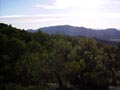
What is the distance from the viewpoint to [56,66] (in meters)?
51.1

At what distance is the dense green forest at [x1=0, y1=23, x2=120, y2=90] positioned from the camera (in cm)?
4544

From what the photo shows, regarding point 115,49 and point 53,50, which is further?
point 115,49

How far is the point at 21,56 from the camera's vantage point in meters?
48.0

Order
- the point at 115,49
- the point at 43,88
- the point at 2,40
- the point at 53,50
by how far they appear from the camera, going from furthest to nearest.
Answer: the point at 115,49, the point at 53,50, the point at 2,40, the point at 43,88

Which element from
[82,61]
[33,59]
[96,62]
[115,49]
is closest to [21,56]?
[33,59]

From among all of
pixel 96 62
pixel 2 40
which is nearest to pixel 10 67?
pixel 2 40

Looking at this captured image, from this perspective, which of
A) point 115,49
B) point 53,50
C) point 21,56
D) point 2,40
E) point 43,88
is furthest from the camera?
point 115,49

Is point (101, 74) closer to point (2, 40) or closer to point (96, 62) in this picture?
point (96, 62)

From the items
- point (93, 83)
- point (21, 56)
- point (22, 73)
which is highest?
point (21, 56)

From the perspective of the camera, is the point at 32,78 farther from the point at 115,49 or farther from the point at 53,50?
the point at 115,49

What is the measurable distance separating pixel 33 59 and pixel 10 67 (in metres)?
4.53

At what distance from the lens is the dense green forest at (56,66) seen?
45.4m

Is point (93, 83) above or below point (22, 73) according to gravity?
below

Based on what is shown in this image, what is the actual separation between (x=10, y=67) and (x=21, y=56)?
3753 millimetres
